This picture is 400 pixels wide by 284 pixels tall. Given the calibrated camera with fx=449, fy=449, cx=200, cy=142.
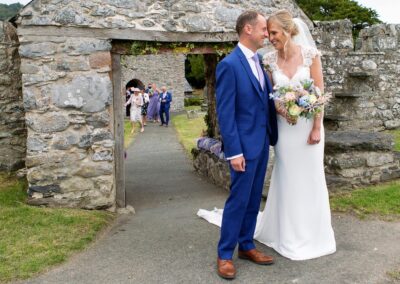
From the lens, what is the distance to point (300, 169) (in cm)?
435

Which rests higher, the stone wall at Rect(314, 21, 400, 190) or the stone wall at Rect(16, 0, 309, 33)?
the stone wall at Rect(16, 0, 309, 33)

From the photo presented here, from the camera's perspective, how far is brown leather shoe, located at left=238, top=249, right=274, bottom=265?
4219 mm

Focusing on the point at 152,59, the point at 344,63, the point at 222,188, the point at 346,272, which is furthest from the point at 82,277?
the point at 152,59

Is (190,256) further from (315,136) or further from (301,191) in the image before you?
(315,136)

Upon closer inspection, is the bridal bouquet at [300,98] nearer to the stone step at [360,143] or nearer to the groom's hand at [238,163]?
the groom's hand at [238,163]

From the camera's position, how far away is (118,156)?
6.52 m

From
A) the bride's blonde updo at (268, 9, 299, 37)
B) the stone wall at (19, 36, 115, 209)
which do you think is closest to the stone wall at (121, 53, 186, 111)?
the stone wall at (19, 36, 115, 209)

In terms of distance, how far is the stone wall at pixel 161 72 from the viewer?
87.4 ft

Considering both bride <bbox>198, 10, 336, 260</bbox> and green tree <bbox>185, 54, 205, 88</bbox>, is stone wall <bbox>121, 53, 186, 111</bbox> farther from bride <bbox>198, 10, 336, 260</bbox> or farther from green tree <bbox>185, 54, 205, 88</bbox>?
bride <bbox>198, 10, 336, 260</bbox>

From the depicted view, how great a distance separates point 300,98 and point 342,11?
36.3m

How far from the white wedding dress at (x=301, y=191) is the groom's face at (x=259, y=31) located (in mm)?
488

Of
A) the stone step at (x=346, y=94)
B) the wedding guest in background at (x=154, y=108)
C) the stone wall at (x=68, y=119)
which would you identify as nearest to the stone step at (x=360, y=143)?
the stone wall at (x=68, y=119)

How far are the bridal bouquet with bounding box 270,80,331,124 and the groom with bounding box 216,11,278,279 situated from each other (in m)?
0.15

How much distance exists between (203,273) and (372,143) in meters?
3.59
